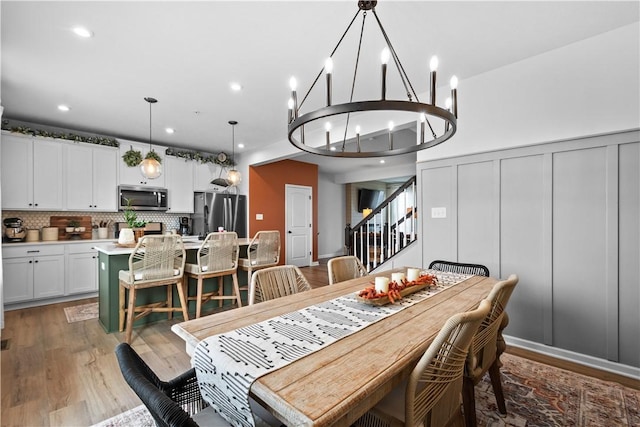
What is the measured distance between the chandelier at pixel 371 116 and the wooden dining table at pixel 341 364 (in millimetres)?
970

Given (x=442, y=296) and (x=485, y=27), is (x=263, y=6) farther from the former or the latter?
(x=442, y=296)

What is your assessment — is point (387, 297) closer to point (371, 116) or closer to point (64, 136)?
point (371, 116)

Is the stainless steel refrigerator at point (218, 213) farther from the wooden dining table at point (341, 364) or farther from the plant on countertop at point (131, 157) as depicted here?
the wooden dining table at point (341, 364)

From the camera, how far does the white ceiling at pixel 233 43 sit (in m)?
2.07

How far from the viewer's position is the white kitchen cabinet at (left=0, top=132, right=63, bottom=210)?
4012 mm

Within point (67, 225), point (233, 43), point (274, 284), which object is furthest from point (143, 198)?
point (274, 284)

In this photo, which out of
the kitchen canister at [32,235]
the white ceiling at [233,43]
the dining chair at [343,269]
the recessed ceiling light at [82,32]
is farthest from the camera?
the kitchen canister at [32,235]

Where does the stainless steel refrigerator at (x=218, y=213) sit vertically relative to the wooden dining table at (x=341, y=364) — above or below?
above

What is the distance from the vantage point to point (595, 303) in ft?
8.01

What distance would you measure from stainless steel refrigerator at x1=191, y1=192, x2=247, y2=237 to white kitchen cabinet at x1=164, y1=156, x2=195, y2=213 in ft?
0.56

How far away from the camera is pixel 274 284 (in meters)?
1.97

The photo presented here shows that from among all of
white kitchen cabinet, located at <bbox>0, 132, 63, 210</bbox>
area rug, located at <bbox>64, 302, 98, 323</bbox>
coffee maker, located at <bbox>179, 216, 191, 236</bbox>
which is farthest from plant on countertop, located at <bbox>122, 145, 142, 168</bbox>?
area rug, located at <bbox>64, 302, 98, 323</bbox>

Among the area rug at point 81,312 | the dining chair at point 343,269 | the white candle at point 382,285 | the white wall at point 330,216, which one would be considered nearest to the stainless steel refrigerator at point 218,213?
the area rug at point 81,312

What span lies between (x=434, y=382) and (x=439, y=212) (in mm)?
2521
